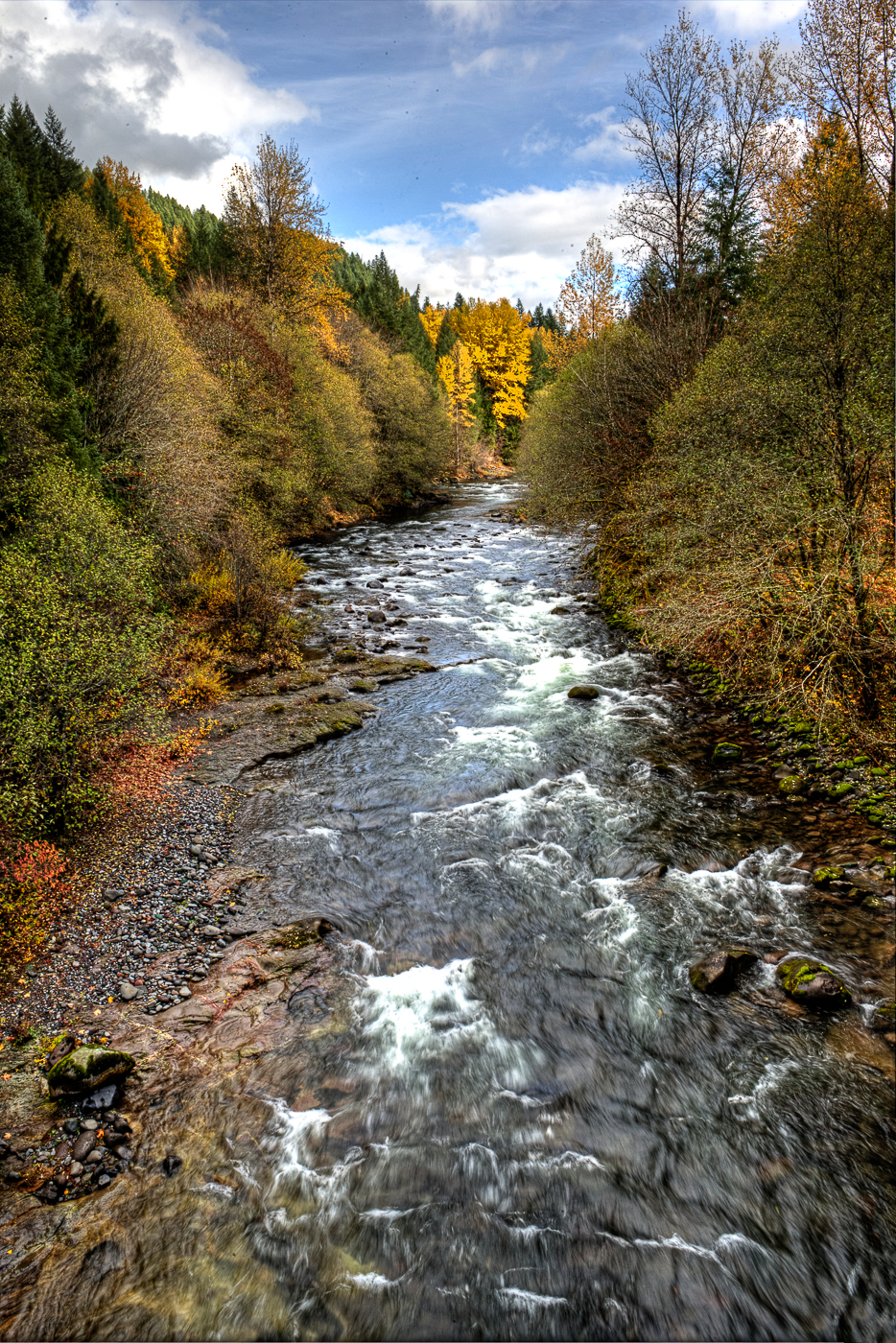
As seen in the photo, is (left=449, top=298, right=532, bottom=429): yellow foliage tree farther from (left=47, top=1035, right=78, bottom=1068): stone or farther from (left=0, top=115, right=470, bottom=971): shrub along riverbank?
(left=47, top=1035, right=78, bottom=1068): stone

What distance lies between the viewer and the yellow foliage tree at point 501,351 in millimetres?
61594

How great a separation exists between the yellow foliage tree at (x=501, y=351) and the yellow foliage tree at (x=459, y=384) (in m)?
2.76

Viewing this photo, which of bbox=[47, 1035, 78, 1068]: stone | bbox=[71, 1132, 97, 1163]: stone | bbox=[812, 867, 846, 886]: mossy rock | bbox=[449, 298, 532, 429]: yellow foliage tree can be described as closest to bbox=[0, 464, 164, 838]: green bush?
bbox=[47, 1035, 78, 1068]: stone

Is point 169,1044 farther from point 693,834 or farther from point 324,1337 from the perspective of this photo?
point 693,834

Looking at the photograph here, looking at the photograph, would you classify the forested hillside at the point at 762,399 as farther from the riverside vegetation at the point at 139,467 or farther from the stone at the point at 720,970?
the riverside vegetation at the point at 139,467

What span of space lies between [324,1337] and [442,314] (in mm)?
86821

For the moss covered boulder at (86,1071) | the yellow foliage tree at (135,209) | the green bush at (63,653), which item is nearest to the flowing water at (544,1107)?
the moss covered boulder at (86,1071)

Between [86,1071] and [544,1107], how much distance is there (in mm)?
4157

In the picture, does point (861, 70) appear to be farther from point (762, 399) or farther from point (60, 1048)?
point (60, 1048)

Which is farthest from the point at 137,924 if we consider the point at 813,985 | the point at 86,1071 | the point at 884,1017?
the point at 884,1017

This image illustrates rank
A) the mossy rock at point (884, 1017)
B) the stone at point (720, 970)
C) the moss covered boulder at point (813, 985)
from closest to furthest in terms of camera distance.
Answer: the mossy rock at point (884, 1017) → the moss covered boulder at point (813, 985) → the stone at point (720, 970)

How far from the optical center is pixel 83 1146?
5023mm

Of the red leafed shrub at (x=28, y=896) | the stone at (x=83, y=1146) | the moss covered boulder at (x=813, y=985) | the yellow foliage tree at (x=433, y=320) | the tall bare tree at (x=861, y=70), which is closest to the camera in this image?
the stone at (x=83, y=1146)

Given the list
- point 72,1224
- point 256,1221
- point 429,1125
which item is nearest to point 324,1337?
point 256,1221
